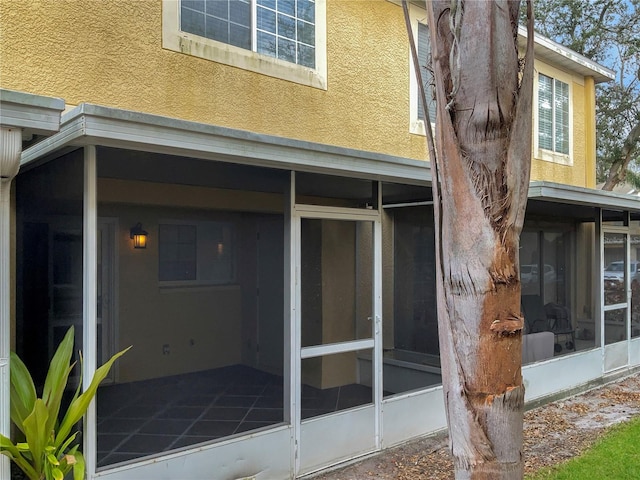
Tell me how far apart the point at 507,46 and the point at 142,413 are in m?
5.99

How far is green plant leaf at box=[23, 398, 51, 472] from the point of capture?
3.17m

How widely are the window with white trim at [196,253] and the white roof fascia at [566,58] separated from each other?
20.9 ft

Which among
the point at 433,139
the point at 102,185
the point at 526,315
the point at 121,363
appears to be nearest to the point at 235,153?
the point at 433,139

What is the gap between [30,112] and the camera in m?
2.94

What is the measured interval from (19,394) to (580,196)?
7.28 metres

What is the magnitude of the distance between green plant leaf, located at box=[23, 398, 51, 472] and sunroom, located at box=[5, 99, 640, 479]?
33cm

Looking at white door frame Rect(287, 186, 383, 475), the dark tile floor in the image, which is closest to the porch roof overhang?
white door frame Rect(287, 186, 383, 475)

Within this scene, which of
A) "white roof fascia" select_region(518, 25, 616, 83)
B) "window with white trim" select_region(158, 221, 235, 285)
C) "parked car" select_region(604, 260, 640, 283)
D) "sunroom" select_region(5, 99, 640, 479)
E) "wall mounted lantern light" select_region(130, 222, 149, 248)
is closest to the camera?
"sunroom" select_region(5, 99, 640, 479)

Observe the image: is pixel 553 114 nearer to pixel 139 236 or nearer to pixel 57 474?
pixel 139 236

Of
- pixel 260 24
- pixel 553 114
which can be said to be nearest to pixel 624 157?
pixel 553 114

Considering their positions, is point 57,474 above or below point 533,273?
below

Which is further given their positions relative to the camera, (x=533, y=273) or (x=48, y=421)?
(x=533, y=273)

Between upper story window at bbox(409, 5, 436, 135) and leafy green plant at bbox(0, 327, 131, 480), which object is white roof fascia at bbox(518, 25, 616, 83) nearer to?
upper story window at bbox(409, 5, 436, 135)

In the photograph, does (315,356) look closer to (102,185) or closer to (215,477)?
(215,477)
